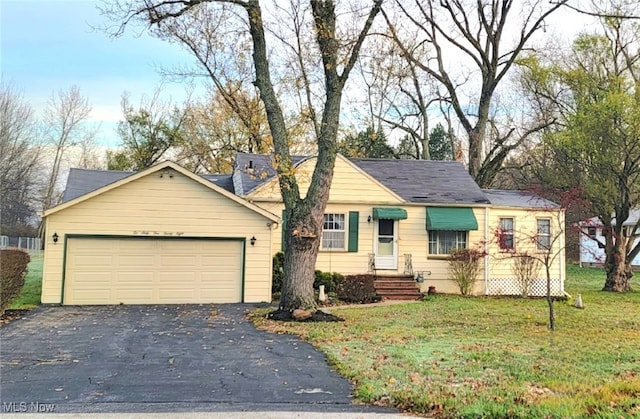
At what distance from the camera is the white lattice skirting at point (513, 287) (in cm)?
1772

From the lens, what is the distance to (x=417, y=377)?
20.2 ft

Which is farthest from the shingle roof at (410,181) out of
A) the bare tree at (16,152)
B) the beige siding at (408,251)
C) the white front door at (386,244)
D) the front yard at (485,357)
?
the bare tree at (16,152)

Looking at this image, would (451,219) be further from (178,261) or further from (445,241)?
(178,261)

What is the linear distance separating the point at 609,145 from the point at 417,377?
49.4ft

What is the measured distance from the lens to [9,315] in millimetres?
11461

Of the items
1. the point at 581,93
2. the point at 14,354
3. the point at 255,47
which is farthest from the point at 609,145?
the point at 14,354

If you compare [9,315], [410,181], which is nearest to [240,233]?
[9,315]

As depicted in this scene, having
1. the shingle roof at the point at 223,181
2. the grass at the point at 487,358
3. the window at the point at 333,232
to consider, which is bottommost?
the grass at the point at 487,358

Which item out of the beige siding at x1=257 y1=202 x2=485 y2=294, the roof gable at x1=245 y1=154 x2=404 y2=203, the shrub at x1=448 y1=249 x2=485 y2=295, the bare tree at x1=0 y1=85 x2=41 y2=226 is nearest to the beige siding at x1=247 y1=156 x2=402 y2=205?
the roof gable at x1=245 y1=154 x2=404 y2=203

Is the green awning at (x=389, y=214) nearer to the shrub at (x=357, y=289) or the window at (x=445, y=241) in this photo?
the window at (x=445, y=241)

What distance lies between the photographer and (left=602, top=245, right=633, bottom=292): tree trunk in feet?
63.4

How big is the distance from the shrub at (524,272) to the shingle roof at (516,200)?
200 cm

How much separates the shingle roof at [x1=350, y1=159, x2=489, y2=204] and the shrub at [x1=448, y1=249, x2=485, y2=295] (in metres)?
1.85

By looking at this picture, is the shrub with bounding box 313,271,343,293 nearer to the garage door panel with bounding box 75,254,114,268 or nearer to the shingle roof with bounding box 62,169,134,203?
the garage door panel with bounding box 75,254,114,268
